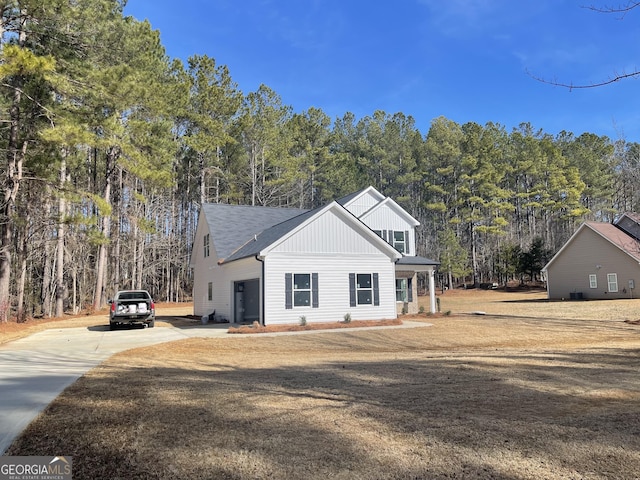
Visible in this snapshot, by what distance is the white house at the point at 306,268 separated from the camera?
62.8 ft

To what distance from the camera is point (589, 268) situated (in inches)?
1403

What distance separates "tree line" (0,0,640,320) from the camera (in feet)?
68.8

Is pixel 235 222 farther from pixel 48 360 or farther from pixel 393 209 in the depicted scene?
pixel 48 360

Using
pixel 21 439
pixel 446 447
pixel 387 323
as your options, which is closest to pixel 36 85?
pixel 387 323

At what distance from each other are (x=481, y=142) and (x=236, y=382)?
2211 inches

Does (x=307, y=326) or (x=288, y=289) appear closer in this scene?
(x=307, y=326)

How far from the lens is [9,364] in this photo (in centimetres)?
1027

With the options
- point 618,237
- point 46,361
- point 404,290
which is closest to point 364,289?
point 404,290

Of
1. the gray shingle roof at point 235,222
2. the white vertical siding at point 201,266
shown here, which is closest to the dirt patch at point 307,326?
the gray shingle roof at point 235,222

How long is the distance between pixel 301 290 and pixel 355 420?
14550mm

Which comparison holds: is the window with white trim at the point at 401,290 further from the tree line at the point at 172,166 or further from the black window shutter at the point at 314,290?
the tree line at the point at 172,166

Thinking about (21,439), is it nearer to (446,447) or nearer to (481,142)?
(446,447)

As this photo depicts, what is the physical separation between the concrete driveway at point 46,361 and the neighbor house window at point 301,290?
3020 millimetres

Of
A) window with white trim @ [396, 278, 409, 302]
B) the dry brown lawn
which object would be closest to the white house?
window with white trim @ [396, 278, 409, 302]
